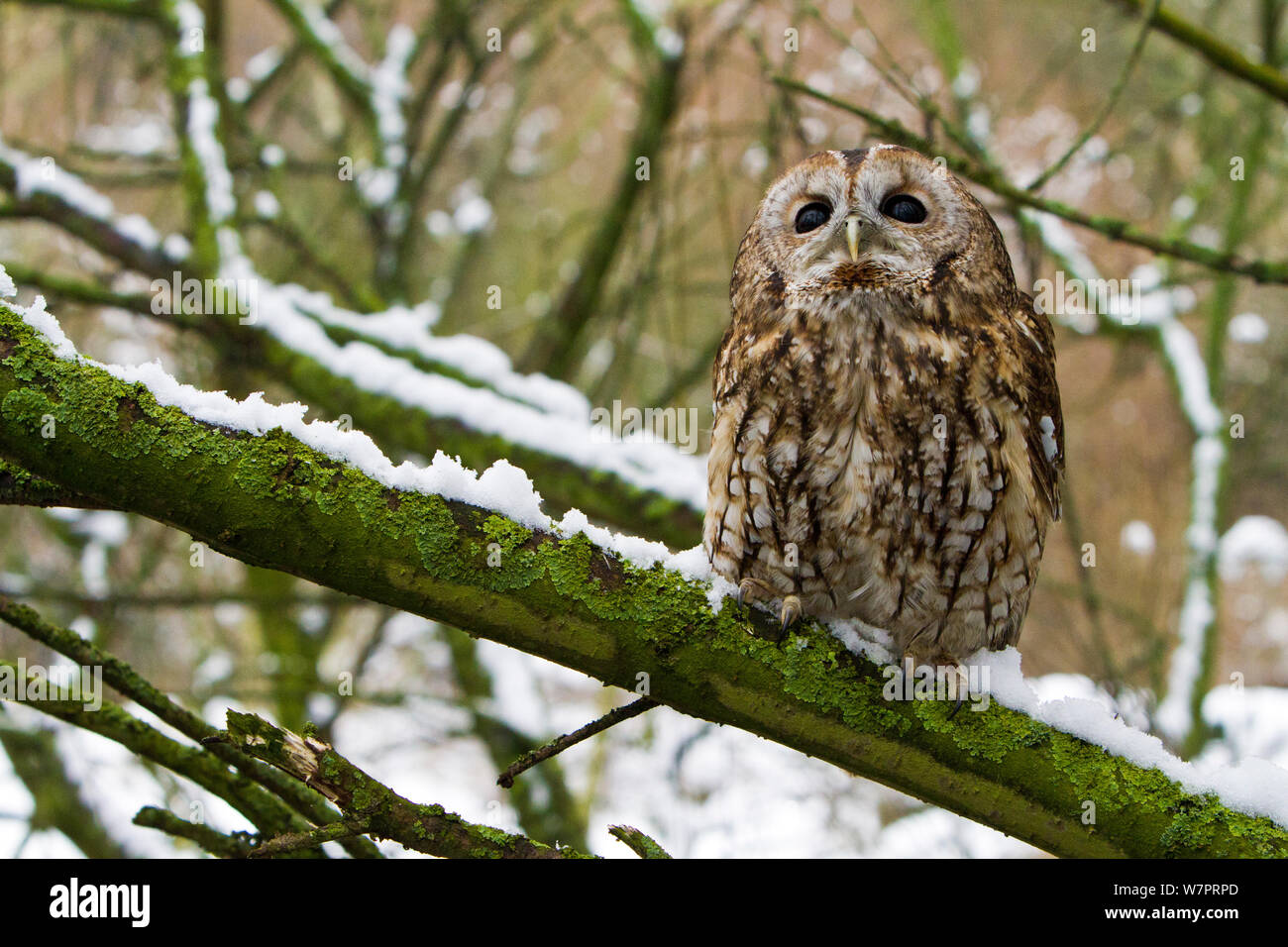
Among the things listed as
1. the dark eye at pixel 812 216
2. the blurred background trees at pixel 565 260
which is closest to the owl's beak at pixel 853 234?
the dark eye at pixel 812 216

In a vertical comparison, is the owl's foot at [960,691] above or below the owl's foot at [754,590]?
below

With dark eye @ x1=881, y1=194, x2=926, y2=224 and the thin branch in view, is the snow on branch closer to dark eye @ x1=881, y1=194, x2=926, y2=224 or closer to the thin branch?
dark eye @ x1=881, y1=194, x2=926, y2=224

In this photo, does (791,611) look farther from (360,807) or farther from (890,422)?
(360,807)

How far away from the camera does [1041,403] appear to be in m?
2.35

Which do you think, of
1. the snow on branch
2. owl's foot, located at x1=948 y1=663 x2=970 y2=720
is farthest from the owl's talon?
the snow on branch

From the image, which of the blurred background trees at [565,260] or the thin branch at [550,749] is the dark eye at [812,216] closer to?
the blurred background trees at [565,260]

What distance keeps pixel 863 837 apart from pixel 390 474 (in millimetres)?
4907

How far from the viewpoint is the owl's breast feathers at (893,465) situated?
2.16m

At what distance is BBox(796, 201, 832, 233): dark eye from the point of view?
2.43 m

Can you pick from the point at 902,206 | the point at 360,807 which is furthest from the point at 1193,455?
the point at 360,807

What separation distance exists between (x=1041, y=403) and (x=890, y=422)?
0.44 metres

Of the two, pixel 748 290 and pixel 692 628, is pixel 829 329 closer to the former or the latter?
pixel 748 290

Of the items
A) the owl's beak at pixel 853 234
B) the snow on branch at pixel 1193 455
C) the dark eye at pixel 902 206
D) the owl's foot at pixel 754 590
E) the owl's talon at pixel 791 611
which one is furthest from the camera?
the snow on branch at pixel 1193 455

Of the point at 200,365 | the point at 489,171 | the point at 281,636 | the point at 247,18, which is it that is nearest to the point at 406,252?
the point at 489,171
